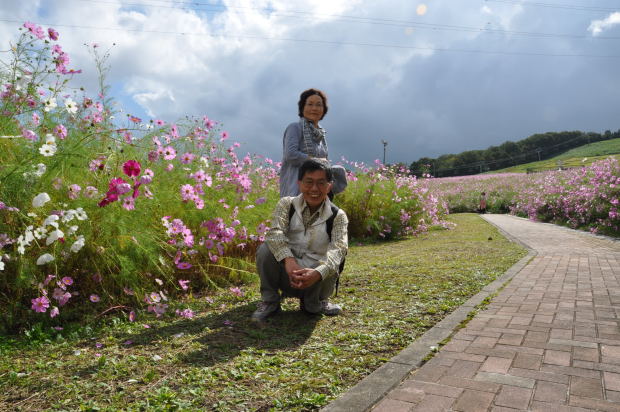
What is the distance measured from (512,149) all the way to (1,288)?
93226 millimetres

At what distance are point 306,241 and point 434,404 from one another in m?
1.72

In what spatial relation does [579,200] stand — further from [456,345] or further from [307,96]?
[456,345]

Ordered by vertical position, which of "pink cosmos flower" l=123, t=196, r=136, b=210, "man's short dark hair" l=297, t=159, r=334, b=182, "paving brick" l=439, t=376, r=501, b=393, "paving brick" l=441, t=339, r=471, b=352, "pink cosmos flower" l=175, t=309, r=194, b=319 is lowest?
"paving brick" l=441, t=339, r=471, b=352

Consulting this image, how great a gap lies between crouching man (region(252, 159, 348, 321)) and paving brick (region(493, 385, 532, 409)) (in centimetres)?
143

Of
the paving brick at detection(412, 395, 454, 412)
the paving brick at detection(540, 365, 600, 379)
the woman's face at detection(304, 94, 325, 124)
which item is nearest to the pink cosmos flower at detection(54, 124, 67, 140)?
the woman's face at detection(304, 94, 325, 124)

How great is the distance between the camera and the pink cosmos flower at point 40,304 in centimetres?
326

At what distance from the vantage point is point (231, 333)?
136 inches

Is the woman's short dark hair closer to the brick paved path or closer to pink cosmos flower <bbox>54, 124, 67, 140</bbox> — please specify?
pink cosmos flower <bbox>54, 124, 67, 140</bbox>

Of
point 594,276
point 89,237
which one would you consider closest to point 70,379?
point 89,237

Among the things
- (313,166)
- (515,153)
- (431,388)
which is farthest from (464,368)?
(515,153)

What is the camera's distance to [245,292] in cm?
486

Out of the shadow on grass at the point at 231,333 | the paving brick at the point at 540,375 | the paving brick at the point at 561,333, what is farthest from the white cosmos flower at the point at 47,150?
the paving brick at the point at 561,333

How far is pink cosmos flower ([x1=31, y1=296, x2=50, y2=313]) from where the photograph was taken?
3.26 metres

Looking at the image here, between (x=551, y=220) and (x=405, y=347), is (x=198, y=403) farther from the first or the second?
(x=551, y=220)
